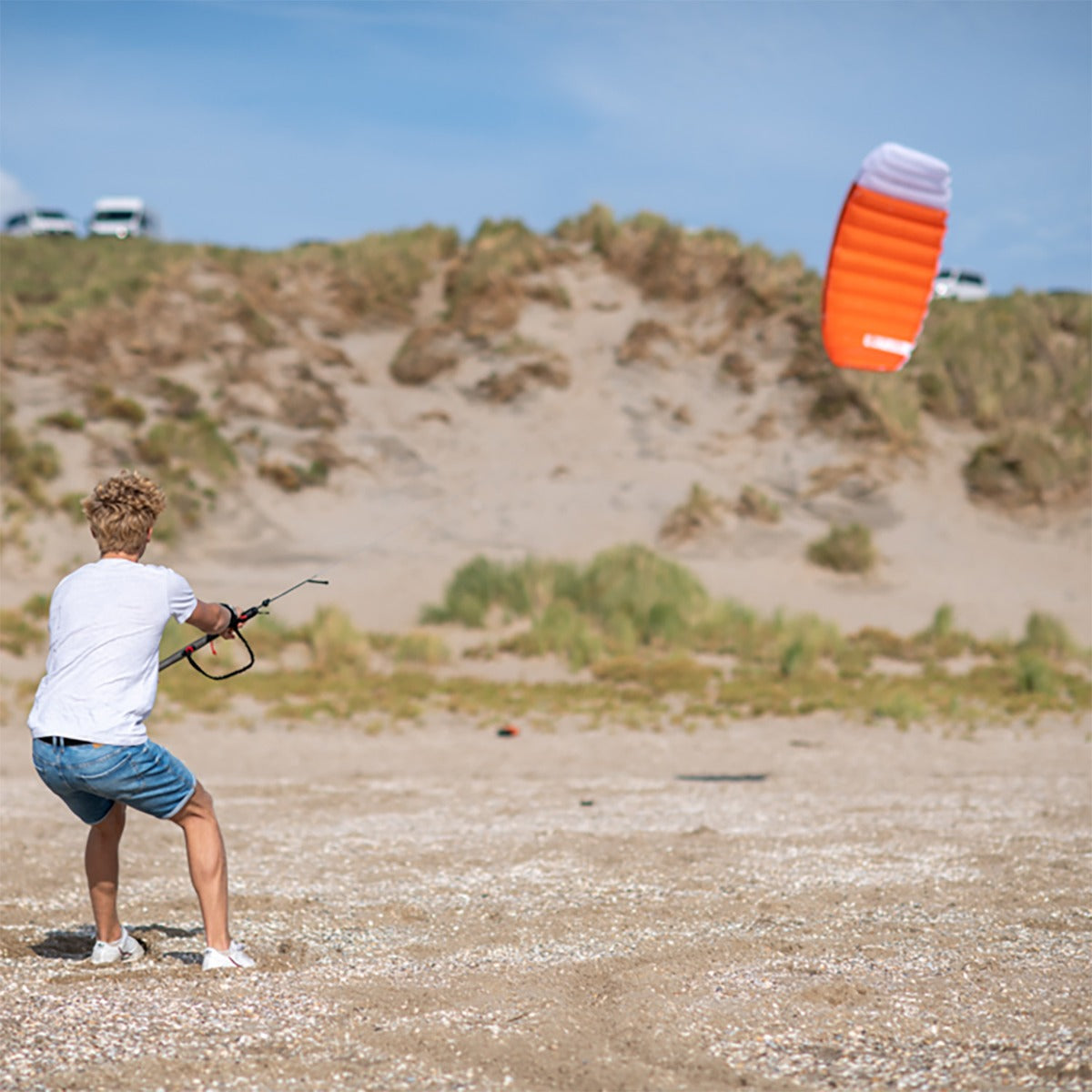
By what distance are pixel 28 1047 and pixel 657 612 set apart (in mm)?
15212

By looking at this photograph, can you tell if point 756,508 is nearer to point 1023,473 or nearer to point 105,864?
point 1023,473

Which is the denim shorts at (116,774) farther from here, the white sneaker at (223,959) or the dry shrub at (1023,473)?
the dry shrub at (1023,473)

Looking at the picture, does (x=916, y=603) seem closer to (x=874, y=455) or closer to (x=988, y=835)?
(x=874, y=455)

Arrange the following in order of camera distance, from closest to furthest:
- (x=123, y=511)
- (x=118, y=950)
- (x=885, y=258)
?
(x=123, y=511), (x=118, y=950), (x=885, y=258)

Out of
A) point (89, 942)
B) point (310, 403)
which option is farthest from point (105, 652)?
point (310, 403)

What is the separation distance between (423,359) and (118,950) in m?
25.0

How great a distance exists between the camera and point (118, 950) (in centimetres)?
507

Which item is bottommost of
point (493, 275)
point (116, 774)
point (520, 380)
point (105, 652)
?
point (116, 774)

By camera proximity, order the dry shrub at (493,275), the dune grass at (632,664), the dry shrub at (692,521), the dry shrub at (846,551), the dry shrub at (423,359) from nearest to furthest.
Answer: the dune grass at (632,664)
the dry shrub at (846,551)
the dry shrub at (692,521)
the dry shrub at (423,359)
the dry shrub at (493,275)

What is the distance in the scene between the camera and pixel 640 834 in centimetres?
828

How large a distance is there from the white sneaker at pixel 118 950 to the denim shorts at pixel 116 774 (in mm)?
685

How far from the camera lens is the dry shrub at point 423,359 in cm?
2938

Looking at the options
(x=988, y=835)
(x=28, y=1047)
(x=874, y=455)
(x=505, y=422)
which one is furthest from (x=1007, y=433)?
(x=28, y=1047)

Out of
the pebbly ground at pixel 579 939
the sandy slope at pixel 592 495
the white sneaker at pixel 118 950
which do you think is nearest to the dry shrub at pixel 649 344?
the sandy slope at pixel 592 495
